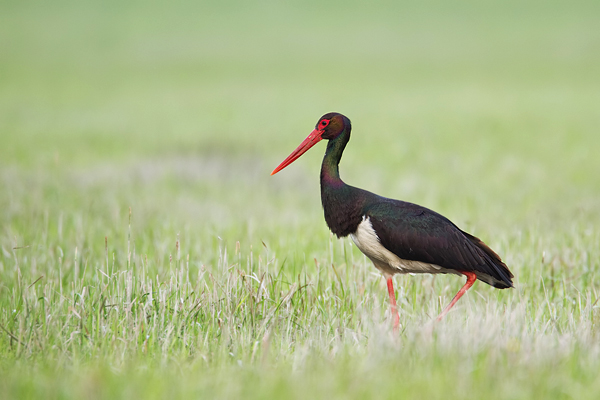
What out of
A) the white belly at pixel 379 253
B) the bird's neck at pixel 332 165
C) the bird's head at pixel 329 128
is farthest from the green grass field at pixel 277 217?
the bird's head at pixel 329 128

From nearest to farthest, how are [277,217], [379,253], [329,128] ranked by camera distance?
1. [379,253]
2. [329,128]
3. [277,217]

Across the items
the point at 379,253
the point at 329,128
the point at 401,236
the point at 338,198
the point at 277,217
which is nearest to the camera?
the point at 401,236

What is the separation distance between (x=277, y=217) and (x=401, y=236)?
15.4 feet

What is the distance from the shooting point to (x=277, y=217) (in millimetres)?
9164

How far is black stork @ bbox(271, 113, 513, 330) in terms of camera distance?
4594 mm

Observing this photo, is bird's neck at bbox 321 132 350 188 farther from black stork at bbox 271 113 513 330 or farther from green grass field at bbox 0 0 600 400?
green grass field at bbox 0 0 600 400

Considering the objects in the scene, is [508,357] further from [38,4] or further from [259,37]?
[38,4]

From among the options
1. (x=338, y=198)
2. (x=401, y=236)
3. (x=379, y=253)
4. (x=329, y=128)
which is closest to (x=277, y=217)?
(x=329, y=128)

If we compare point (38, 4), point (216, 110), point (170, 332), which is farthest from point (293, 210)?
point (38, 4)

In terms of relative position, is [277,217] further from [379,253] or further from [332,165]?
[379,253]

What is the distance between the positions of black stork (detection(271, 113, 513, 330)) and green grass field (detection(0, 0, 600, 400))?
325 mm

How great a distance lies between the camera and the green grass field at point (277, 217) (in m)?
3.29

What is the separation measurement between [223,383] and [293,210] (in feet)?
22.4

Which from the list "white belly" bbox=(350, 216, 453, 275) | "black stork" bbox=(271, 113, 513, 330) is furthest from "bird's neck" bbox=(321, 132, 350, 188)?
"white belly" bbox=(350, 216, 453, 275)
